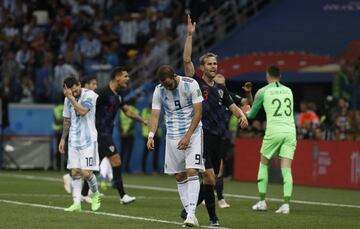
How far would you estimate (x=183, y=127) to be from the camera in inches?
603

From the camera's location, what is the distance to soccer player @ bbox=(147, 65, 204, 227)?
15.1m

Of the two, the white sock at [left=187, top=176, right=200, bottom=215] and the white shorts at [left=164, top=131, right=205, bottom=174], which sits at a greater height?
the white shorts at [left=164, top=131, right=205, bottom=174]

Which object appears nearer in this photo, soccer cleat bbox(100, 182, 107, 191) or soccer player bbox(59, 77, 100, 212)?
soccer player bbox(59, 77, 100, 212)

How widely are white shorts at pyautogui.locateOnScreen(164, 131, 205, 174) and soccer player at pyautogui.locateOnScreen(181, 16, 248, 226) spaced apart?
611 millimetres

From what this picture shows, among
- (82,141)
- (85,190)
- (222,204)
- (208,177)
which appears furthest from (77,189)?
(208,177)

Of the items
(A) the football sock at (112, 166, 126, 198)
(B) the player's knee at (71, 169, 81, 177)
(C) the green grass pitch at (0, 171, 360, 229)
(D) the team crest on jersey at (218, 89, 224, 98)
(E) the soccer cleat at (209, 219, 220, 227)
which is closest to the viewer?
(E) the soccer cleat at (209, 219, 220, 227)

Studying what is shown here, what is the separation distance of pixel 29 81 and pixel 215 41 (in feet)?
19.5

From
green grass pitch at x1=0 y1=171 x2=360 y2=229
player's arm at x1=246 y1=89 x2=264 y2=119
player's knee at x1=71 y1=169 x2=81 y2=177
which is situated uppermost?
player's arm at x1=246 y1=89 x2=264 y2=119

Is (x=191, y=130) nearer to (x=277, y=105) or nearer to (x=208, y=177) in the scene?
(x=208, y=177)

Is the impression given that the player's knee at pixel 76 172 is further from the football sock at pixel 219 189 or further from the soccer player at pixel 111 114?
the football sock at pixel 219 189

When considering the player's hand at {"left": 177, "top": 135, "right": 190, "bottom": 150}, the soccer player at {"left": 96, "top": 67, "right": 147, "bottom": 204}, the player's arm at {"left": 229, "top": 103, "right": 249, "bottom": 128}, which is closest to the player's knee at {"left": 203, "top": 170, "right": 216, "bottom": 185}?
the player's arm at {"left": 229, "top": 103, "right": 249, "bottom": 128}

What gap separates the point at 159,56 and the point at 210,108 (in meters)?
18.1

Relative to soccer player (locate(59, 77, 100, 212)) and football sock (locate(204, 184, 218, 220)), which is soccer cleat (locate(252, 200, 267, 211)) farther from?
football sock (locate(204, 184, 218, 220))

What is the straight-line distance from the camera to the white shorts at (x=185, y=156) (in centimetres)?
1526
